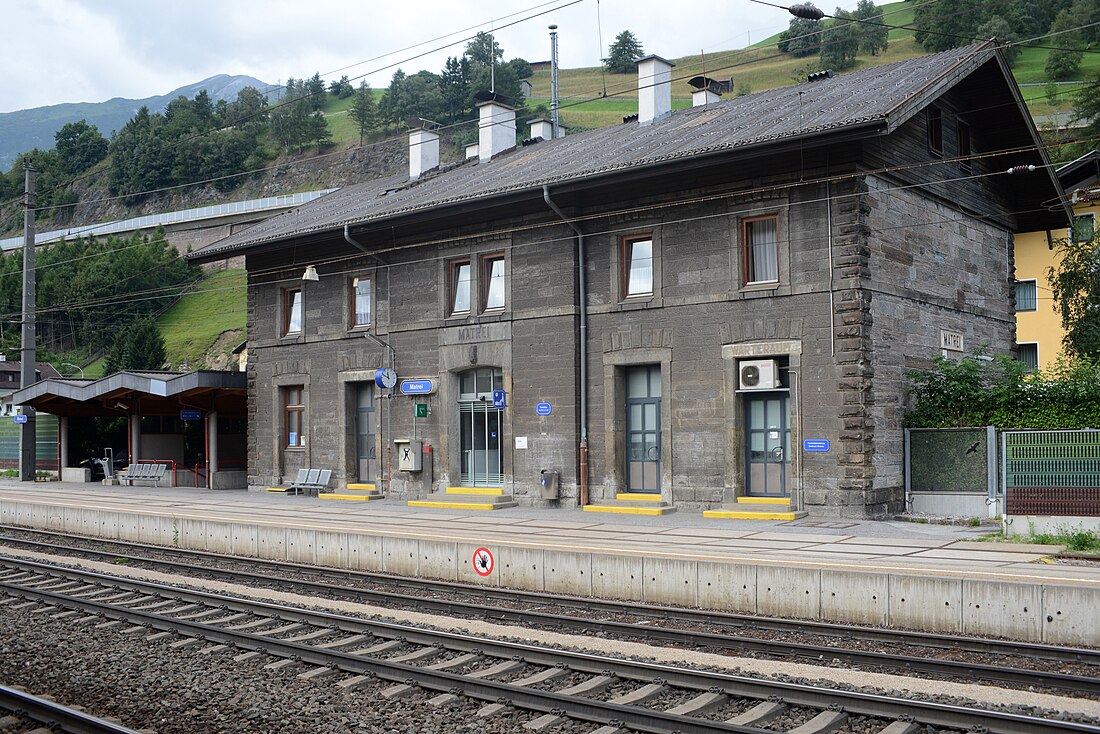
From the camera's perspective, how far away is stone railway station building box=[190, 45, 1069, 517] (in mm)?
20344

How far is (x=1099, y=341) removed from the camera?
29.2 metres

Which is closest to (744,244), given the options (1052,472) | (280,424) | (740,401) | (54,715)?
(740,401)

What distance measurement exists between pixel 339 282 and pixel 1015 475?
1890cm

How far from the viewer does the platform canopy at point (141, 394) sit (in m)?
32.1

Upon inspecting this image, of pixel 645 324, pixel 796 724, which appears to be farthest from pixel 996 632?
pixel 645 324

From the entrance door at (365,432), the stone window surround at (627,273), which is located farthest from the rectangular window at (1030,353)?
the entrance door at (365,432)

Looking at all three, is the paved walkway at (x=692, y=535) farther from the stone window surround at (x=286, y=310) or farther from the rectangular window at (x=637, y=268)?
the stone window surround at (x=286, y=310)

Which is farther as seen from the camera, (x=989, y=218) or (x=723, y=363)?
(x=989, y=218)

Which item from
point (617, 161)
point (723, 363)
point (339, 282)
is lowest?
point (723, 363)

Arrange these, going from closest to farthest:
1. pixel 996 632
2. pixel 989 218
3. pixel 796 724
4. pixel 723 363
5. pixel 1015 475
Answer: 1. pixel 796 724
2. pixel 996 632
3. pixel 1015 475
4. pixel 723 363
5. pixel 989 218

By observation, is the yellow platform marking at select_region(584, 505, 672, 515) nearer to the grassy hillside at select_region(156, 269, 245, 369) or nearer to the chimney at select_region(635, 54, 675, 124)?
the chimney at select_region(635, 54, 675, 124)

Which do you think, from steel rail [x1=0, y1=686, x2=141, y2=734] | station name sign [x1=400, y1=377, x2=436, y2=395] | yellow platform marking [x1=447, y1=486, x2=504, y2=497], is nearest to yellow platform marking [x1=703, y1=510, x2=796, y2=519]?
yellow platform marking [x1=447, y1=486, x2=504, y2=497]

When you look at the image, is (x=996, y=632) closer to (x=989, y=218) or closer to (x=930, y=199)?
(x=930, y=199)

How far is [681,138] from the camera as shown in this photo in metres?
24.0
